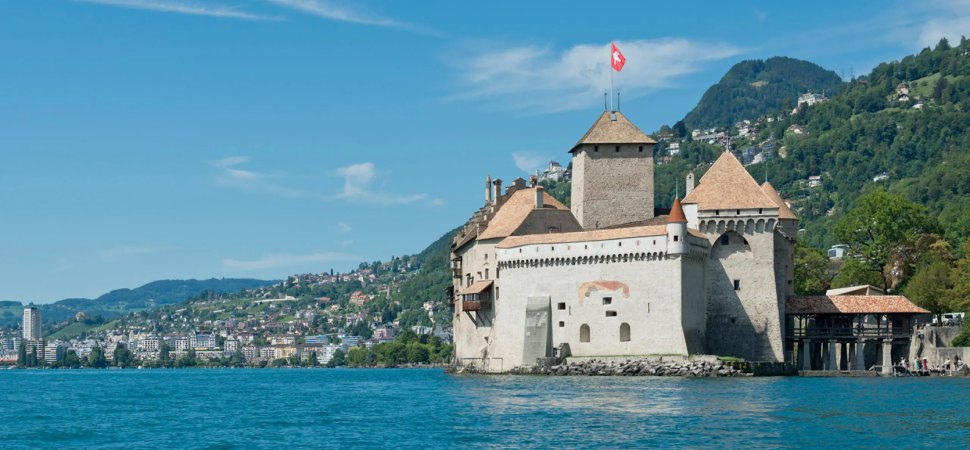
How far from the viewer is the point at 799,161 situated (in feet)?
642

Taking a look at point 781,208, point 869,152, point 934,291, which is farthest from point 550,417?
point 869,152

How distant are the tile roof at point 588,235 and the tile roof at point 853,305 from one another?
7.40 metres

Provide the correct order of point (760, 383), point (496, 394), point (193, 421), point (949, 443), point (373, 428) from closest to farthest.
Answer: point (949, 443) → point (373, 428) → point (193, 421) → point (496, 394) → point (760, 383)

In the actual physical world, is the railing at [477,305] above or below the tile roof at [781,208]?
below

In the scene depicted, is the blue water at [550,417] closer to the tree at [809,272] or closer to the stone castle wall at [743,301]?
the stone castle wall at [743,301]

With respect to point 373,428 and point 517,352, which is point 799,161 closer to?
point 517,352

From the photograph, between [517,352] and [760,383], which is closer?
[760,383]

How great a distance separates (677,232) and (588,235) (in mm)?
5082

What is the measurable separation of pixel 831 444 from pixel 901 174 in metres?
144

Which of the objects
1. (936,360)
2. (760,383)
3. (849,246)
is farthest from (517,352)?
(849,246)

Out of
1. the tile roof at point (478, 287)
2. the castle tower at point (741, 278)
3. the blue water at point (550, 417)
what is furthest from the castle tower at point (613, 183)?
the blue water at point (550, 417)

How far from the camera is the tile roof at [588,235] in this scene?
64875mm

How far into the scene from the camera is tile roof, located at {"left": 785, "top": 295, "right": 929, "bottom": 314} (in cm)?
6925

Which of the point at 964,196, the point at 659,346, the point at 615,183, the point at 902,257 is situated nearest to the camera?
the point at 659,346
